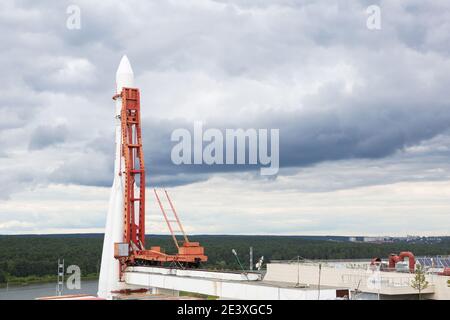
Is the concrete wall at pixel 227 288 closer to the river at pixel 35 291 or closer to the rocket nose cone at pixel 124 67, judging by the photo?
the rocket nose cone at pixel 124 67

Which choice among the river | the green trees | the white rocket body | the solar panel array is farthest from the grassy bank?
the green trees

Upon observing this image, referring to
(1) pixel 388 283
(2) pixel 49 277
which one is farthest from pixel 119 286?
(2) pixel 49 277

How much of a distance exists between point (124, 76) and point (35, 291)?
53.4 metres

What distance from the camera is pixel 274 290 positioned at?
33250mm

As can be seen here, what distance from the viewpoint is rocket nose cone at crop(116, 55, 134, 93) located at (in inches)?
2238

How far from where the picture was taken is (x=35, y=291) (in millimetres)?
97812

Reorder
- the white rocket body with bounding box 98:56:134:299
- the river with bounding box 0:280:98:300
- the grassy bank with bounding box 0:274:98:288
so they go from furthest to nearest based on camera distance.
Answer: the grassy bank with bounding box 0:274:98:288 < the river with bounding box 0:280:98:300 < the white rocket body with bounding box 98:56:134:299

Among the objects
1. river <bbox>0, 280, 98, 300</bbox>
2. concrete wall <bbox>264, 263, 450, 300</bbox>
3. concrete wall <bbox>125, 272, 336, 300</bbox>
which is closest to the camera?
concrete wall <bbox>125, 272, 336, 300</bbox>

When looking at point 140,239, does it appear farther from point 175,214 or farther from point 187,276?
point 187,276

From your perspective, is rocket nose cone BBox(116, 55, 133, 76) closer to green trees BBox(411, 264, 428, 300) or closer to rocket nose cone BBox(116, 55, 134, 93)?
rocket nose cone BBox(116, 55, 134, 93)

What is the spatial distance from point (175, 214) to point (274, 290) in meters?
29.2

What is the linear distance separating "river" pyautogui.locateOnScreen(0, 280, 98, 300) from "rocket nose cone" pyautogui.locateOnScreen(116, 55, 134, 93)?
4046 cm
